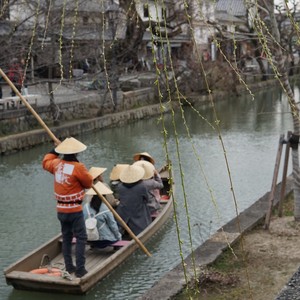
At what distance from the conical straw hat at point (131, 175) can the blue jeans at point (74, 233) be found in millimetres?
1333

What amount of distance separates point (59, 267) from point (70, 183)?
46.5 inches

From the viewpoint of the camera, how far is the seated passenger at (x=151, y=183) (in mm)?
6852

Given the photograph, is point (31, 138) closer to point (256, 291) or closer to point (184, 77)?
point (184, 77)

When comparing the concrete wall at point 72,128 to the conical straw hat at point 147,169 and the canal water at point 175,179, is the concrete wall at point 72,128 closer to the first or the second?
the canal water at point 175,179

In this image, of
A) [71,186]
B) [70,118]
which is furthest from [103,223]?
[70,118]

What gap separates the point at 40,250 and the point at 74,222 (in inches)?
29.5

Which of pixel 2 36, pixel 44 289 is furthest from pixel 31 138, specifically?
pixel 44 289

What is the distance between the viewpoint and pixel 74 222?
507 cm

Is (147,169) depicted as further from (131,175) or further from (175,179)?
(175,179)

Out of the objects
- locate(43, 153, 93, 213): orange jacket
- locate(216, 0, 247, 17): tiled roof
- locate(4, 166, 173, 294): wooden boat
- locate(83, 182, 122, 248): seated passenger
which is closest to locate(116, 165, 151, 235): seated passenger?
locate(4, 166, 173, 294): wooden boat

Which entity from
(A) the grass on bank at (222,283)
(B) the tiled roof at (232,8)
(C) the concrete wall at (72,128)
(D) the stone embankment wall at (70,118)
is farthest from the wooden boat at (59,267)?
(D) the stone embankment wall at (70,118)

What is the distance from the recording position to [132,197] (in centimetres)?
652

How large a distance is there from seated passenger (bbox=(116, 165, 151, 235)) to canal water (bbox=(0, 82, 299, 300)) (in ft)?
1.25

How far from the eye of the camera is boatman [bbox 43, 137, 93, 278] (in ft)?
16.1
